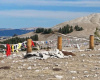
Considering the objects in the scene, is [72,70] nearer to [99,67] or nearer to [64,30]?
[99,67]

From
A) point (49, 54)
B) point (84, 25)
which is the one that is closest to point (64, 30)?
point (84, 25)

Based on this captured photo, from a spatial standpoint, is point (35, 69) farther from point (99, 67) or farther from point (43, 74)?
point (99, 67)

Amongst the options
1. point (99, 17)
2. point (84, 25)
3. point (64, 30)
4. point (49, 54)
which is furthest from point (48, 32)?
point (49, 54)

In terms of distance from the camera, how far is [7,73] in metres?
10.8

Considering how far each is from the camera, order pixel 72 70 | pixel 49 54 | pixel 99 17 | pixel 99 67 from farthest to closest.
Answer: pixel 99 17 → pixel 49 54 → pixel 99 67 → pixel 72 70

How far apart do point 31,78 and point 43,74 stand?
2.79 ft

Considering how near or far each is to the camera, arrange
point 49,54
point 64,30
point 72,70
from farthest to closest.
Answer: point 64,30 < point 49,54 < point 72,70

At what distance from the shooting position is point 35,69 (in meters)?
11.5

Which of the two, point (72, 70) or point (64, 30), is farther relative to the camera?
point (64, 30)

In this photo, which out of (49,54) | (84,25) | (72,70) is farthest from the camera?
(84,25)

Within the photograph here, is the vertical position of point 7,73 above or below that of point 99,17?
below

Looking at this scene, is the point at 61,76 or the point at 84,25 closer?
the point at 61,76

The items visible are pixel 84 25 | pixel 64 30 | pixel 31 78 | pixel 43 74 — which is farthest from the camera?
pixel 84 25

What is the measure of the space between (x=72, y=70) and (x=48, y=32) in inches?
2712
